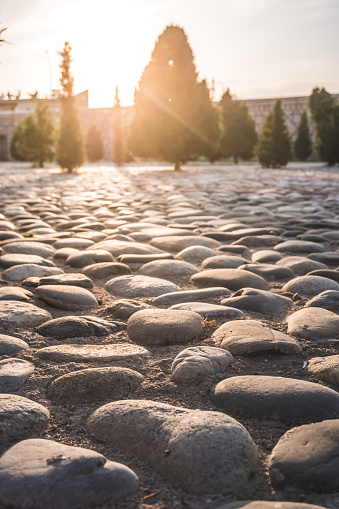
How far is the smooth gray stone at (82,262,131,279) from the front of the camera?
2889mm

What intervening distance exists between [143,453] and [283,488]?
1.01ft

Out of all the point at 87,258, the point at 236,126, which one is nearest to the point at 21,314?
the point at 87,258

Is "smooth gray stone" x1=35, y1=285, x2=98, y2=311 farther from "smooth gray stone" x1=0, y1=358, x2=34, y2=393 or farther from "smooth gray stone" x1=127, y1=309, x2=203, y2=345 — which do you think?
"smooth gray stone" x1=0, y1=358, x2=34, y2=393

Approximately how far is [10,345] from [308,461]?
107 cm

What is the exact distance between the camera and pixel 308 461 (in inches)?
42.1

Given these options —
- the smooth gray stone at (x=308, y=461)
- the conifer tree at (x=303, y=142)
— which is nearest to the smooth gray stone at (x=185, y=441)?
A: the smooth gray stone at (x=308, y=461)

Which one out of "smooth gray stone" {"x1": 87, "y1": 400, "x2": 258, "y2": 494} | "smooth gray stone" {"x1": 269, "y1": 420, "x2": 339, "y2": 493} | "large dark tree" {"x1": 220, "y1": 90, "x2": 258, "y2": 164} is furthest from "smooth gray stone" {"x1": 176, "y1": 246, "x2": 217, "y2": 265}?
"large dark tree" {"x1": 220, "y1": 90, "x2": 258, "y2": 164}

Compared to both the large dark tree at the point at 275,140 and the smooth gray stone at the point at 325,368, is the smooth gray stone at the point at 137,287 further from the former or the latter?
the large dark tree at the point at 275,140

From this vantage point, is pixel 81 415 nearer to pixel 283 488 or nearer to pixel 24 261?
pixel 283 488

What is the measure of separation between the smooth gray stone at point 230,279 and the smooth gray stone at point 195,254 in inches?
19.9

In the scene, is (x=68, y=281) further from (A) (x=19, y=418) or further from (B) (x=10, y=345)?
(A) (x=19, y=418)

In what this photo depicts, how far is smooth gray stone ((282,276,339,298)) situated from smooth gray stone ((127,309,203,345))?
0.76 m

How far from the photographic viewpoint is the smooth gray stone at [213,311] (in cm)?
214

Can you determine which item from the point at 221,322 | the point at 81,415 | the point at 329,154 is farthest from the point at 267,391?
the point at 329,154
